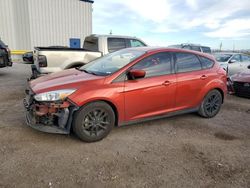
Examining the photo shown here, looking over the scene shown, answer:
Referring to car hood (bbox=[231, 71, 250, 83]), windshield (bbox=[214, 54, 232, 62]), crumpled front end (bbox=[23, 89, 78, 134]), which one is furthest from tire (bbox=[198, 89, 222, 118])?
windshield (bbox=[214, 54, 232, 62])

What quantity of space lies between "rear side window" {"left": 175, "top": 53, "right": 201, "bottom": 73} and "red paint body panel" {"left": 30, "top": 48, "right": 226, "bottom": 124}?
0.11m

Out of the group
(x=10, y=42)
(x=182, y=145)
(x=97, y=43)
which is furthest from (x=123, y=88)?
(x=10, y=42)

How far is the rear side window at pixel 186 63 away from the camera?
454 cm

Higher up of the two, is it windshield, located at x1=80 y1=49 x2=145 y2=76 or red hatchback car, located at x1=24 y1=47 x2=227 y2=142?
windshield, located at x1=80 y1=49 x2=145 y2=76

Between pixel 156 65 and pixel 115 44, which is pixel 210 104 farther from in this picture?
pixel 115 44

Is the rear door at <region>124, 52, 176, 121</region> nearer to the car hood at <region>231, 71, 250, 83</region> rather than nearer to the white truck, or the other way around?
the white truck

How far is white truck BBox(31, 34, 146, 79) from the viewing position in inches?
245

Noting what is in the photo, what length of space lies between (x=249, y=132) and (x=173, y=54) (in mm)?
2134

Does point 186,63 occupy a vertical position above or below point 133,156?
above

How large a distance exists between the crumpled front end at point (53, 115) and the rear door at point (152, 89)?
1006 mm

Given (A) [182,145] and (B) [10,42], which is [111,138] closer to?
(A) [182,145]

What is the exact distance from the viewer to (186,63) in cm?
468

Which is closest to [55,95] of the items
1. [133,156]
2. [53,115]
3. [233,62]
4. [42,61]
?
[53,115]

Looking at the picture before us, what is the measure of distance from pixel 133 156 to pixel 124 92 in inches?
42.3
